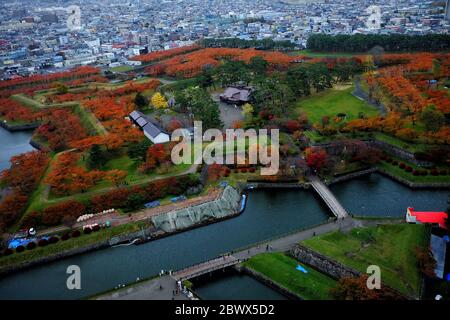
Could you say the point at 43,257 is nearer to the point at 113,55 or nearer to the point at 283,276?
the point at 283,276

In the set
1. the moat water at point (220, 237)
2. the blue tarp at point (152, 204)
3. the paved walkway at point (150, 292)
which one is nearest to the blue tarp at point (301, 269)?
the moat water at point (220, 237)

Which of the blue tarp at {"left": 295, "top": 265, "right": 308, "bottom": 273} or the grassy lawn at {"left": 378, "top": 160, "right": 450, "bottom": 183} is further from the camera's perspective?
the grassy lawn at {"left": 378, "top": 160, "right": 450, "bottom": 183}

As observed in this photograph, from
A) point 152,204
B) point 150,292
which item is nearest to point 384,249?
point 150,292

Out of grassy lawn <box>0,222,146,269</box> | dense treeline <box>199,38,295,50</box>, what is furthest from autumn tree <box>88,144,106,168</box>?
dense treeline <box>199,38,295,50</box>

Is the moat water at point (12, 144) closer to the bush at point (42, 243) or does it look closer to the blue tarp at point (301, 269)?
the bush at point (42, 243)

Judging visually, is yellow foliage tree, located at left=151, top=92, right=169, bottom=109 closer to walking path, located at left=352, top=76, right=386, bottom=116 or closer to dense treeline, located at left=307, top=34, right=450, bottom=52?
walking path, located at left=352, top=76, right=386, bottom=116

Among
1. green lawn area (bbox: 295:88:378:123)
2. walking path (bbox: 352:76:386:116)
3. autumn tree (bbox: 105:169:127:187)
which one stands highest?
walking path (bbox: 352:76:386:116)
